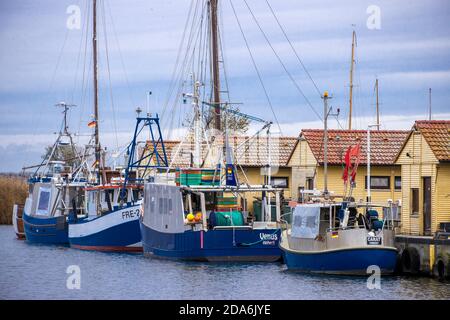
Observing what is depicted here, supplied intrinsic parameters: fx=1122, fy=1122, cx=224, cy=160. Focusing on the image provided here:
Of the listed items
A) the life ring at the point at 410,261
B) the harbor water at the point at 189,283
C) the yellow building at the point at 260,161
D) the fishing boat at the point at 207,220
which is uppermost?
the yellow building at the point at 260,161

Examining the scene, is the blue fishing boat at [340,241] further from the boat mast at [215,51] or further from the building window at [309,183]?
the building window at [309,183]

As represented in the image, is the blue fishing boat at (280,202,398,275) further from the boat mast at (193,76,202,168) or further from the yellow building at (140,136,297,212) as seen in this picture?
the yellow building at (140,136,297,212)

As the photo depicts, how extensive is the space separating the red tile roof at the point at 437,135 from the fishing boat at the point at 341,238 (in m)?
5.41

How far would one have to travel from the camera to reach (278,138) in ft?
213

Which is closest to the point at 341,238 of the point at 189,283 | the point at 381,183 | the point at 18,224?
the point at 189,283

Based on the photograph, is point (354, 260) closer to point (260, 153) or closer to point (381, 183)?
point (381, 183)

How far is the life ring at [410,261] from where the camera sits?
125 ft

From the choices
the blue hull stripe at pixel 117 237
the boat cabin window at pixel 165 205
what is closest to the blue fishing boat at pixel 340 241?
the boat cabin window at pixel 165 205

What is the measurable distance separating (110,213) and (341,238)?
19.3 m

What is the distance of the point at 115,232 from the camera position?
5381 centimetres

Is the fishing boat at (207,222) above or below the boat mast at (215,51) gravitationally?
below
